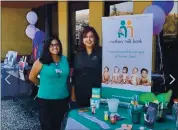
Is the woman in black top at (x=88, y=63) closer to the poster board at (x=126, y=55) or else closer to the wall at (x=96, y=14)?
the poster board at (x=126, y=55)

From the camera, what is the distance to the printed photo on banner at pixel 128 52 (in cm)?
219

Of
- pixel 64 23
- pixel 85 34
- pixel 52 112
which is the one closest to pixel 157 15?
pixel 85 34

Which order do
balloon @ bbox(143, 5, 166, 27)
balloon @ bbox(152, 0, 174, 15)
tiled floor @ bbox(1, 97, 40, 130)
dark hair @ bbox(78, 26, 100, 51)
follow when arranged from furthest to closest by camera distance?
tiled floor @ bbox(1, 97, 40, 130)
balloon @ bbox(152, 0, 174, 15)
balloon @ bbox(143, 5, 166, 27)
dark hair @ bbox(78, 26, 100, 51)

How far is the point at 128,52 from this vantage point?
2305mm

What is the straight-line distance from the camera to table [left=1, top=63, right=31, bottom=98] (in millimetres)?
5625

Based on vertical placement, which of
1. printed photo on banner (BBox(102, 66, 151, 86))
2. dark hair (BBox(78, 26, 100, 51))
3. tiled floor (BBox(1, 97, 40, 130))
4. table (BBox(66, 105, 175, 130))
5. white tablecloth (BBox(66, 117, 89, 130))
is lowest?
tiled floor (BBox(1, 97, 40, 130))

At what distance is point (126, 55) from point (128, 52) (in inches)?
1.1

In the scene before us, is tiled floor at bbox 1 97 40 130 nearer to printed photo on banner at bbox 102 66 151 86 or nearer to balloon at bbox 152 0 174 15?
printed photo on banner at bbox 102 66 151 86

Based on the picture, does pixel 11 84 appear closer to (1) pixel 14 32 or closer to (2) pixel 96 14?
(2) pixel 96 14

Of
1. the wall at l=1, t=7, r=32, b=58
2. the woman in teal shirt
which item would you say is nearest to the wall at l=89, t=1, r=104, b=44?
the woman in teal shirt

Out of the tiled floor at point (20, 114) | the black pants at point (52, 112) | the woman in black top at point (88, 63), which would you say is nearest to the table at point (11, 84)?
the tiled floor at point (20, 114)

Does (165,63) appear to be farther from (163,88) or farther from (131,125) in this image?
(131,125)

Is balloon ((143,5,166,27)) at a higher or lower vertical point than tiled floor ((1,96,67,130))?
higher

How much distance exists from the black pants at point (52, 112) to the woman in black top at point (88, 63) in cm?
25
